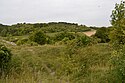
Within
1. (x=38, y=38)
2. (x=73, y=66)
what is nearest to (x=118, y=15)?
(x=73, y=66)

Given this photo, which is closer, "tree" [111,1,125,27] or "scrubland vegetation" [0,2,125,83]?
"scrubland vegetation" [0,2,125,83]

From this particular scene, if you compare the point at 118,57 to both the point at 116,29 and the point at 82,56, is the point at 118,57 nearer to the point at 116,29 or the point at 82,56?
the point at 82,56

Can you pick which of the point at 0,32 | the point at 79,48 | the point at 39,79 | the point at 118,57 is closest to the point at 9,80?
the point at 39,79

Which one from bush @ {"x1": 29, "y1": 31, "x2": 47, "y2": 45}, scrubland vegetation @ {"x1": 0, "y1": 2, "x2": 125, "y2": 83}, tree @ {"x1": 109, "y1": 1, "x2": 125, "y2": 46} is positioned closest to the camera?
scrubland vegetation @ {"x1": 0, "y1": 2, "x2": 125, "y2": 83}

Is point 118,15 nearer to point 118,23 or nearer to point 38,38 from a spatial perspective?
point 118,23

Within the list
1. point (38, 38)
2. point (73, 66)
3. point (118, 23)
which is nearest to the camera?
point (73, 66)

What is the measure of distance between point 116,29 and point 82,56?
422 cm

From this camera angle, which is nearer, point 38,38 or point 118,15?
point 118,15

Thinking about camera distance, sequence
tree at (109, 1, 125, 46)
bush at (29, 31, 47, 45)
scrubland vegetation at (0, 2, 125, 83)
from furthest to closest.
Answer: bush at (29, 31, 47, 45), tree at (109, 1, 125, 46), scrubland vegetation at (0, 2, 125, 83)

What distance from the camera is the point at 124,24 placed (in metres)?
14.0

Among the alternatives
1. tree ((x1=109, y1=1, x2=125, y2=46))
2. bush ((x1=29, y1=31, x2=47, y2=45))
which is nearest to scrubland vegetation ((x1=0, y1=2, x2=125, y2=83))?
tree ((x1=109, y1=1, x2=125, y2=46))

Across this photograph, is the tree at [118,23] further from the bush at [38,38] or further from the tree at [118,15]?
the bush at [38,38]

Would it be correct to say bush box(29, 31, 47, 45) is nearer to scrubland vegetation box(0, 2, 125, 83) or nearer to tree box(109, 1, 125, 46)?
scrubland vegetation box(0, 2, 125, 83)

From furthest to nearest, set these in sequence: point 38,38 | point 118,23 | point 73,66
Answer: point 38,38, point 118,23, point 73,66
